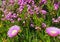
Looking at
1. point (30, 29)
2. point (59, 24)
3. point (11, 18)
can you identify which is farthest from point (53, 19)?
point (11, 18)

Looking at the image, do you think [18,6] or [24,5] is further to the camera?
[18,6]

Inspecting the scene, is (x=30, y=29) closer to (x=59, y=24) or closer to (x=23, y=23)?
(x=23, y=23)

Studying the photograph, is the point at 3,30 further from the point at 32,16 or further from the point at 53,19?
the point at 53,19

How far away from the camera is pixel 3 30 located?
8.32 ft

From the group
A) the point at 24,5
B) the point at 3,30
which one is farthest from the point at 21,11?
the point at 3,30

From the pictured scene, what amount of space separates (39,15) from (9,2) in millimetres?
420

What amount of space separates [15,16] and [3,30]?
0.21 metres

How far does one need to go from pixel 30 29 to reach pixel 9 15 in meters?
0.27

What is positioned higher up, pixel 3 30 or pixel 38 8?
pixel 38 8

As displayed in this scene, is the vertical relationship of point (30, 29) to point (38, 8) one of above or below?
below

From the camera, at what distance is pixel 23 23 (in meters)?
2.55

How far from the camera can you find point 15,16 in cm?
265

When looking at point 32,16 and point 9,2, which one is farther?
point 9,2

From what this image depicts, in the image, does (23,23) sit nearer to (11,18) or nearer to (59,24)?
(11,18)
